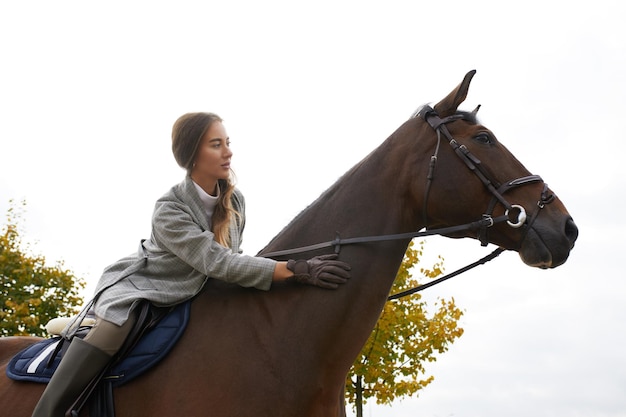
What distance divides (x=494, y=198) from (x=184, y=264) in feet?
6.62

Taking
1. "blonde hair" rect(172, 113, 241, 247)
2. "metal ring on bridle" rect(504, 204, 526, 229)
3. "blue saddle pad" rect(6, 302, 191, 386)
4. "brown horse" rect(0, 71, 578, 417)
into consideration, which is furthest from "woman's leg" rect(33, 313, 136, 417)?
"metal ring on bridle" rect(504, 204, 526, 229)

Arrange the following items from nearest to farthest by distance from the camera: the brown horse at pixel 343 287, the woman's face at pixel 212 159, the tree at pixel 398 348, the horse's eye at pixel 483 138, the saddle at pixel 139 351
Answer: the brown horse at pixel 343 287 < the saddle at pixel 139 351 < the horse's eye at pixel 483 138 < the woman's face at pixel 212 159 < the tree at pixel 398 348

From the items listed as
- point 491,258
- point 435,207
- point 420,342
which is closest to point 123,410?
point 435,207

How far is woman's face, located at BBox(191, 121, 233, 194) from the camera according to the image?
15.9 feet

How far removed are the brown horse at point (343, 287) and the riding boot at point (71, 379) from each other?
23cm

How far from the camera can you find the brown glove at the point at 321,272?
4352mm

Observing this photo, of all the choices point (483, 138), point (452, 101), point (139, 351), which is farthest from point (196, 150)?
point (483, 138)

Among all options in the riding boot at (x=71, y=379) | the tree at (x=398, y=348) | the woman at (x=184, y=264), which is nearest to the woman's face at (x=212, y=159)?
the woman at (x=184, y=264)

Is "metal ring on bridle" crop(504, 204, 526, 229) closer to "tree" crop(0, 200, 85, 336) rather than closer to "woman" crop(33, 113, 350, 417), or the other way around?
"woman" crop(33, 113, 350, 417)

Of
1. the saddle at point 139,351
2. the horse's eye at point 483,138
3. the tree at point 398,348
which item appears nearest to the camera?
the saddle at point 139,351

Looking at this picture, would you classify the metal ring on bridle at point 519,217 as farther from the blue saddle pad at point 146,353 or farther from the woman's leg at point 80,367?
the woman's leg at point 80,367

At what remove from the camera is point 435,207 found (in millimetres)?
4477

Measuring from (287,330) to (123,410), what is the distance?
3.61 ft

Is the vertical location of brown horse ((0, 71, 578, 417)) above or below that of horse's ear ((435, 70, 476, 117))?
below
